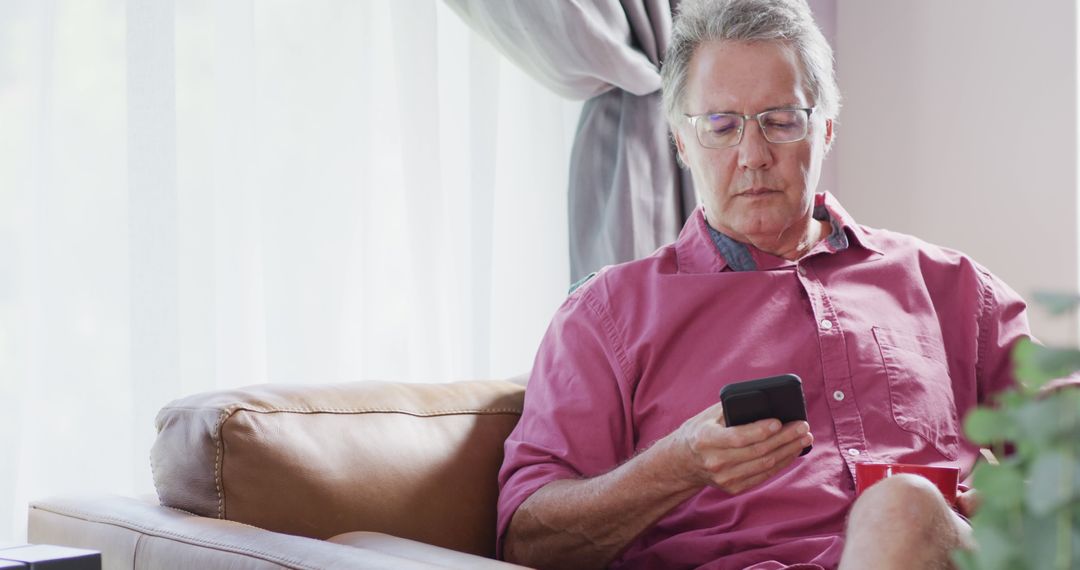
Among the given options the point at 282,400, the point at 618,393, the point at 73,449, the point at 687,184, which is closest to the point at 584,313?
the point at 618,393

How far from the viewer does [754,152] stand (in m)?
1.71

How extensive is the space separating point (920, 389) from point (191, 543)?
1.02m

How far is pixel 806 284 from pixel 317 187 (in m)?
1.02

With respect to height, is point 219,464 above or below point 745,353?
below

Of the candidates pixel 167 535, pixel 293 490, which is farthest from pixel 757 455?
pixel 167 535

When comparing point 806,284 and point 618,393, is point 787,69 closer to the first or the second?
point 806,284

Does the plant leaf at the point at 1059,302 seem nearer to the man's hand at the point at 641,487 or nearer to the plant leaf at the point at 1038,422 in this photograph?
the plant leaf at the point at 1038,422

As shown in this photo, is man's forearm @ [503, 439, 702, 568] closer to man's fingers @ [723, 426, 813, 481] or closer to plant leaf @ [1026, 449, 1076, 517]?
man's fingers @ [723, 426, 813, 481]

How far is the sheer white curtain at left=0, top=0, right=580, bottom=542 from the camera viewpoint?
1.83 meters

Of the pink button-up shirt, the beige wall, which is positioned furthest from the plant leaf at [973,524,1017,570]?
the beige wall

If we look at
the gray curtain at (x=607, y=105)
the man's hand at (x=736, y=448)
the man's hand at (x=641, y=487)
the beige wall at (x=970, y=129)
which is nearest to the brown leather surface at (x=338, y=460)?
the man's hand at (x=641, y=487)

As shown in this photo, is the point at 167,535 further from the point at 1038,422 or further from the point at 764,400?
the point at 1038,422

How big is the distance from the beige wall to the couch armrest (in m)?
2.07

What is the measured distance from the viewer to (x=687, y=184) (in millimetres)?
2699
